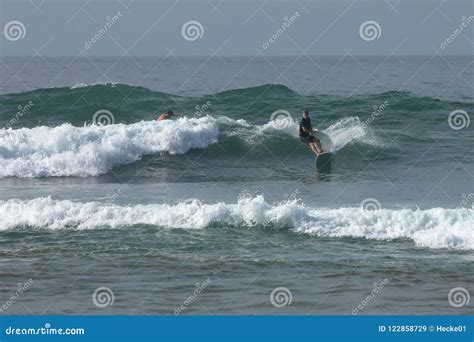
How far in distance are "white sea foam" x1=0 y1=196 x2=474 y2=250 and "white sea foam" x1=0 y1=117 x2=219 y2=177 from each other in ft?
19.3

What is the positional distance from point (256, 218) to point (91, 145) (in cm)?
955

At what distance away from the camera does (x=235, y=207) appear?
51.2ft

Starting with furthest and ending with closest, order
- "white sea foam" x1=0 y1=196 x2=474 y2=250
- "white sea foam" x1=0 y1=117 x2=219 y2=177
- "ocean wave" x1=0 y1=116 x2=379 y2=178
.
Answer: "ocean wave" x1=0 y1=116 x2=379 y2=178 < "white sea foam" x1=0 y1=117 x2=219 y2=177 < "white sea foam" x1=0 y1=196 x2=474 y2=250

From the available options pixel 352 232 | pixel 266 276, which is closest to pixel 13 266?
pixel 266 276

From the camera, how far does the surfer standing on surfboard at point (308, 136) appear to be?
21.8 meters

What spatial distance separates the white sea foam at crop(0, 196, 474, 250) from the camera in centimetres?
1435

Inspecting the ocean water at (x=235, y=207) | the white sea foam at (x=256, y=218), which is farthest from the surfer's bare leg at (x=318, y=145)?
the white sea foam at (x=256, y=218)

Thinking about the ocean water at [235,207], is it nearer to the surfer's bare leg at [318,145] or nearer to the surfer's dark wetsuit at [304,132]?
the surfer's bare leg at [318,145]

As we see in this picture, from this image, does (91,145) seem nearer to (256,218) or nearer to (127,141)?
(127,141)

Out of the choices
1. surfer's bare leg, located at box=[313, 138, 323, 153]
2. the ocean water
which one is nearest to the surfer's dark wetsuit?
surfer's bare leg, located at box=[313, 138, 323, 153]

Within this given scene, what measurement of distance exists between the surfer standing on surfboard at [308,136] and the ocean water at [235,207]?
21.6 inches

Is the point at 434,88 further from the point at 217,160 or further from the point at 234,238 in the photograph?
the point at 234,238

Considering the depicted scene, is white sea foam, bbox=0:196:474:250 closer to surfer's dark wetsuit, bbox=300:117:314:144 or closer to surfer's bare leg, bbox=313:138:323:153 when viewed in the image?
surfer's dark wetsuit, bbox=300:117:314:144

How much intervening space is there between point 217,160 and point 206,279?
1253 centimetres
